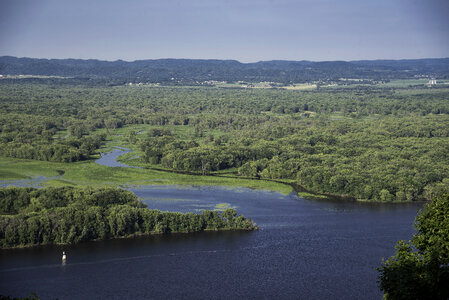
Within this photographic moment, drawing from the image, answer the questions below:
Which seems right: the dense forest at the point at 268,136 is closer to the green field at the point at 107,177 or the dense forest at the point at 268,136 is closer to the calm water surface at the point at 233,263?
the green field at the point at 107,177

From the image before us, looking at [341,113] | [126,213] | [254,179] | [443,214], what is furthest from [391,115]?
[443,214]

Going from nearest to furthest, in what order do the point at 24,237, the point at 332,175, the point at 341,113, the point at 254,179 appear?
the point at 24,237 → the point at 332,175 → the point at 254,179 → the point at 341,113

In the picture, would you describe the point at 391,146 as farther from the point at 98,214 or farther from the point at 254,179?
the point at 98,214

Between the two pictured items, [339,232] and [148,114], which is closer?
[339,232]

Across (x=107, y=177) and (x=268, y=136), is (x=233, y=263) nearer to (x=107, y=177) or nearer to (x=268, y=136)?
(x=107, y=177)

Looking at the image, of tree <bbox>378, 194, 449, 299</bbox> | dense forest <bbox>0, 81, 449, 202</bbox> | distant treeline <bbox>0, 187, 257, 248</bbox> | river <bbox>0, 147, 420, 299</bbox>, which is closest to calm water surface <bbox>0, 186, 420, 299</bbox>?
river <bbox>0, 147, 420, 299</bbox>

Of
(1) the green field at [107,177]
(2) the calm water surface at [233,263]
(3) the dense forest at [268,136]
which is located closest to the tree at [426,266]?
(2) the calm water surface at [233,263]

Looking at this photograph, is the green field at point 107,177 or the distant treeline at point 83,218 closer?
the distant treeline at point 83,218

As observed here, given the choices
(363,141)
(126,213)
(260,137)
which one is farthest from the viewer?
(260,137)

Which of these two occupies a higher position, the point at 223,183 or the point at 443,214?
the point at 443,214
